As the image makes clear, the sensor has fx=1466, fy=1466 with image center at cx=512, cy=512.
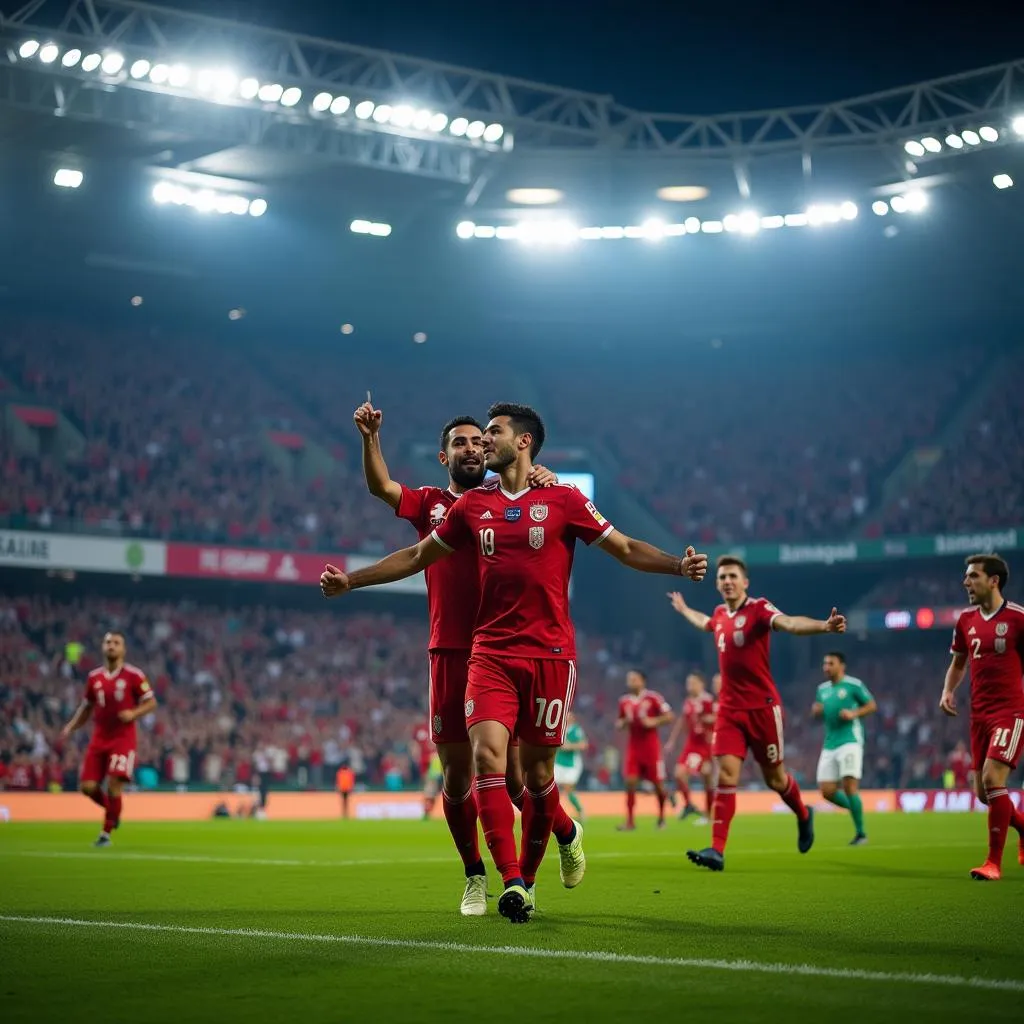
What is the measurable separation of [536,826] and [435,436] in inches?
1660

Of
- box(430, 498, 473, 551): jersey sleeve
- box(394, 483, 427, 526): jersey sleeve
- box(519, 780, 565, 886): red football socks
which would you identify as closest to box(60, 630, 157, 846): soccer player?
box(394, 483, 427, 526): jersey sleeve

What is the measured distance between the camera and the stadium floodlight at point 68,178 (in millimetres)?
36906

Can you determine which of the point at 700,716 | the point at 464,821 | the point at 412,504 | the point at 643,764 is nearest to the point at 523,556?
the point at 412,504

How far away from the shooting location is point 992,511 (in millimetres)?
46062

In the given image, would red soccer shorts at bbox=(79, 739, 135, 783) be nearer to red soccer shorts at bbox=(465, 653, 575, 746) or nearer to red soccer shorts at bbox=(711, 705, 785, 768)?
red soccer shorts at bbox=(711, 705, 785, 768)

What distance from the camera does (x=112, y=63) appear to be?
3042cm

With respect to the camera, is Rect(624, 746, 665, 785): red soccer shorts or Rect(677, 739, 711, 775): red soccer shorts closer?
Rect(624, 746, 665, 785): red soccer shorts

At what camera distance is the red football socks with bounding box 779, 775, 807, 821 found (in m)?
14.3

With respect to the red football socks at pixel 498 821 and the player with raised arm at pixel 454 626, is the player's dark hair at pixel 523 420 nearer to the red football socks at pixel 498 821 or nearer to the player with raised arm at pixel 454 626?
the player with raised arm at pixel 454 626

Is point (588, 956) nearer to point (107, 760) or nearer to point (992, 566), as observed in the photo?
point (992, 566)

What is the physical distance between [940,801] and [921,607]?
397 inches

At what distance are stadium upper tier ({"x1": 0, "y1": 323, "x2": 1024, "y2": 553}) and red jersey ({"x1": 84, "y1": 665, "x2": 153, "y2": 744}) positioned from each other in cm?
2169

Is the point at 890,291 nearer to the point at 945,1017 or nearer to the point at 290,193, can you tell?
the point at 290,193

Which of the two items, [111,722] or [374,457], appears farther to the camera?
[111,722]
